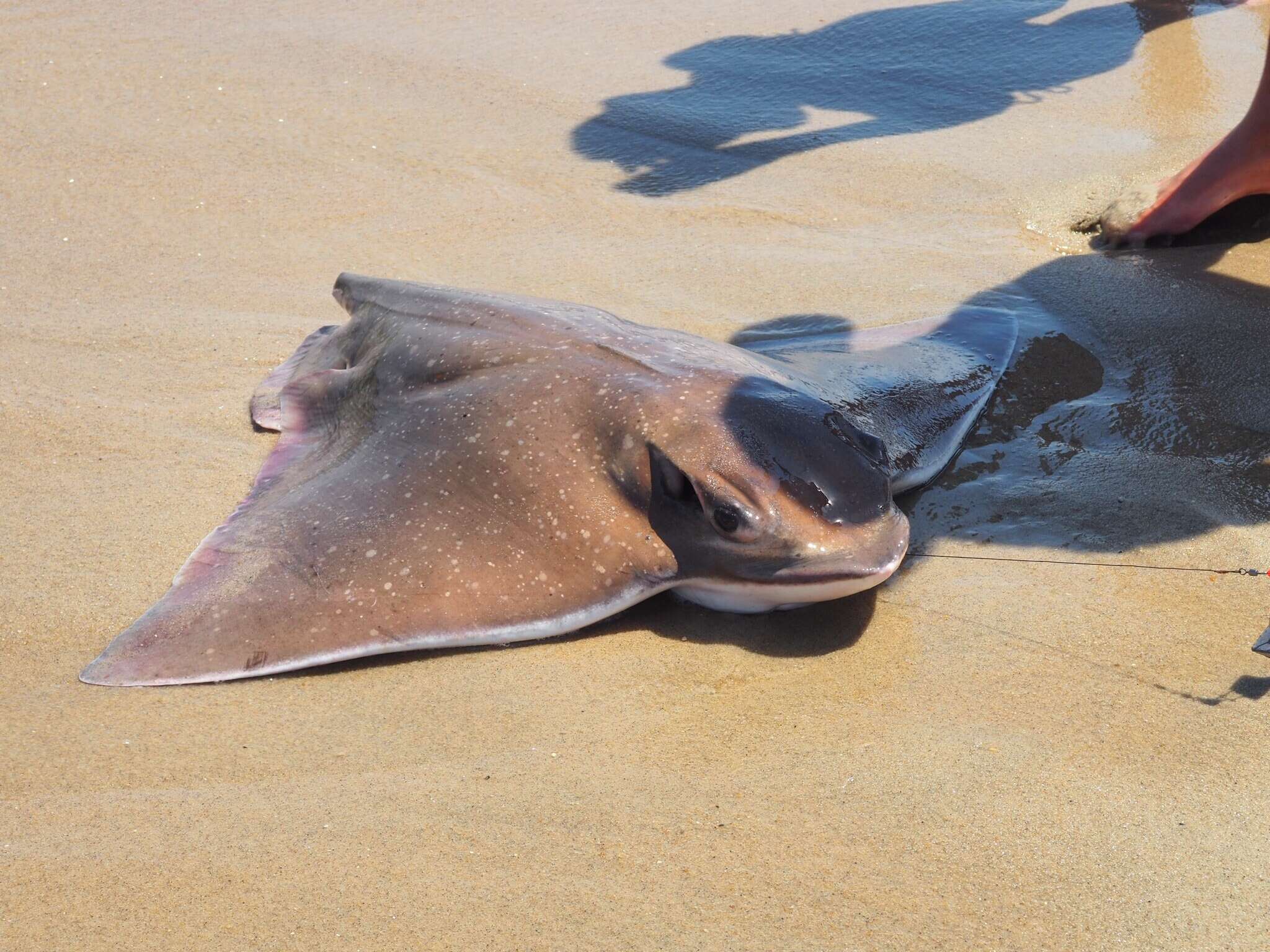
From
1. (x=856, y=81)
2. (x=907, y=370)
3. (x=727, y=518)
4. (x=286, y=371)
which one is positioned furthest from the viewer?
(x=856, y=81)

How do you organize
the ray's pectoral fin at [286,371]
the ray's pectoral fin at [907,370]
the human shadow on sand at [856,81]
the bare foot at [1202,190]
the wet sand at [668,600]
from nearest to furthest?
the wet sand at [668,600] → the ray's pectoral fin at [907,370] → the ray's pectoral fin at [286,371] → the bare foot at [1202,190] → the human shadow on sand at [856,81]

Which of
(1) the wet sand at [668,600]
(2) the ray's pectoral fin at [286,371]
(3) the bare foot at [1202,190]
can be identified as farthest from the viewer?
(3) the bare foot at [1202,190]

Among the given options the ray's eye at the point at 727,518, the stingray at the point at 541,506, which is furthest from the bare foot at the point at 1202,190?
the ray's eye at the point at 727,518

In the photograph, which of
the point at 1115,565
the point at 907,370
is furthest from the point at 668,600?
the point at 907,370

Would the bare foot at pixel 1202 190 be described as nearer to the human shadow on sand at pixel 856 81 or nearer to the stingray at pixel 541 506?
the human shadow on sand at pixel 856 81

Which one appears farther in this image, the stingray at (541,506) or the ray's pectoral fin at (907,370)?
the ray's pectoral fin at (907,370)

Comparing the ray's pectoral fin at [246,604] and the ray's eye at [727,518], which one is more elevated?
the ray's eye at [727,518]

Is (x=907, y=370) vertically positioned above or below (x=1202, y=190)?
below

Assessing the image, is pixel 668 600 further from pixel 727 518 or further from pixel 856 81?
pixel 856 81

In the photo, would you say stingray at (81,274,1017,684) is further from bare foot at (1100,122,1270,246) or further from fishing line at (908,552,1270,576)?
bare foot at (1100,122,1270,246)
